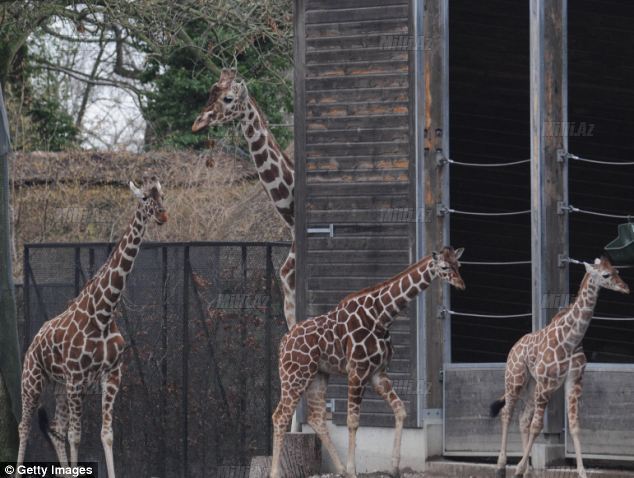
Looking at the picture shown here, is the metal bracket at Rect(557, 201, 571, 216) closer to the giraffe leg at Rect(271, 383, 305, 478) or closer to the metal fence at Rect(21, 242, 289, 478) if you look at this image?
the giraffe leg at Rect(271, 383, 305, 478)

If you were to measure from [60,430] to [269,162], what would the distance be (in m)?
2.78

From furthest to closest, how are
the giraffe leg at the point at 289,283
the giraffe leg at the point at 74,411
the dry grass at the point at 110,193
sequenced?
the dry grass at the point at 110,193 → the giraffe leg at the point at 289,283 → the giraffe leg at the point at 74,411

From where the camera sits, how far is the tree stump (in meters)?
10.3

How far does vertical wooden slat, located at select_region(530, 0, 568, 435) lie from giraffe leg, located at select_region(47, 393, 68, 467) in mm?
3760

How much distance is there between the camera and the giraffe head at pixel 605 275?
8453mm

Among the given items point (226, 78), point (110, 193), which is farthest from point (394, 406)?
point (110, 193)

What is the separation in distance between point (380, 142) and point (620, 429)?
→ 287cm

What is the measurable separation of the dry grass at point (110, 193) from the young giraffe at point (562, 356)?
437 inches

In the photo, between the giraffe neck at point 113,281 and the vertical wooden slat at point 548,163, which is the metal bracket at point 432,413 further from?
the giraffe neck at point 113,281

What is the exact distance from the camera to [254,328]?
12.2m

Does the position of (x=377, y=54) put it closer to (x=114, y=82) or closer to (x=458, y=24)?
(x=458, y=24)

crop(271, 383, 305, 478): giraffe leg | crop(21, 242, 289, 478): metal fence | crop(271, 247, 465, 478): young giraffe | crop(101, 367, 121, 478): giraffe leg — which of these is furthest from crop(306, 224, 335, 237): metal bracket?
crop(101, 367, 121, 478): giraffe leg

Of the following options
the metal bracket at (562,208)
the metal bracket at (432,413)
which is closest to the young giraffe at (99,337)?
the metal bracket at (432,413)

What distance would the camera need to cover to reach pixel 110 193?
22703 mm
